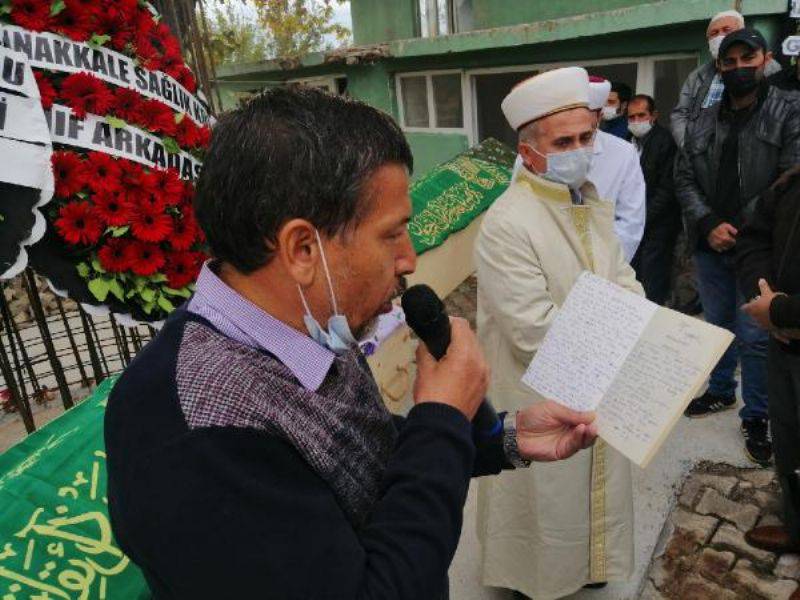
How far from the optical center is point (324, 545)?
2.52ft

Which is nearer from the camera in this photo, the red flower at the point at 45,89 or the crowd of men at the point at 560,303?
the red flower at the point at 45,89

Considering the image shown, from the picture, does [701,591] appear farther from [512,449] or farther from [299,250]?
[299,250]

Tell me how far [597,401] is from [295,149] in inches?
44.7

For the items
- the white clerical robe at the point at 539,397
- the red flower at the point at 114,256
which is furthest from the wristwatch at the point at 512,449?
the red flower at the point at 114,256

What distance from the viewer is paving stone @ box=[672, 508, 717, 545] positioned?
8.79 ft

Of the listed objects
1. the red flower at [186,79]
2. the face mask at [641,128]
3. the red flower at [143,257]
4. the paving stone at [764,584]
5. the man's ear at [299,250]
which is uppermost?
the red flower at [186,79]

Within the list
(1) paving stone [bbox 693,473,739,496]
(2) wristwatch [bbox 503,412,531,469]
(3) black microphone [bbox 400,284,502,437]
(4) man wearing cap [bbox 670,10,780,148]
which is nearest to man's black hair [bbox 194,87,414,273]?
(3) black microphone [bbox 400,284,502,437]

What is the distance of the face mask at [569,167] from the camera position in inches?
86.6

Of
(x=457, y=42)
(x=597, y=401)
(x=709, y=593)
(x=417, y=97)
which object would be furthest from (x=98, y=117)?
(x=417, y=97)

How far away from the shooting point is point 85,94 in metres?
1.65

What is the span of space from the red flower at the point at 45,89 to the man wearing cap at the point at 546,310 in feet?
4.76

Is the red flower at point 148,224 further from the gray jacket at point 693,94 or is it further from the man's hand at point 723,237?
the gray jacket at point 693,94

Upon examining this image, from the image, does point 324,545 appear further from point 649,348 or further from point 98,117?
point 98,117

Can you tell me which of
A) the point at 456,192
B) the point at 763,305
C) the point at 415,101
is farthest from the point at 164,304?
the point at 415,101
